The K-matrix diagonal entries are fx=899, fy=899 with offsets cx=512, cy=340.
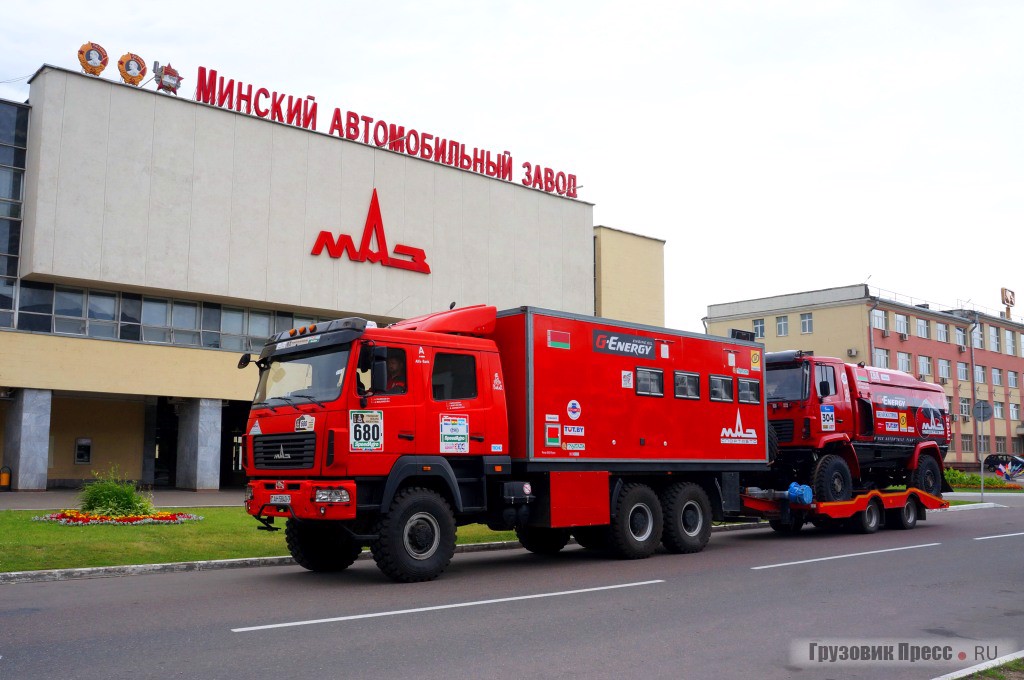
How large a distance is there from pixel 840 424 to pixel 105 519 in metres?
14.5

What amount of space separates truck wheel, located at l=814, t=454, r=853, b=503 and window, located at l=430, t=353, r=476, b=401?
8.62 metres

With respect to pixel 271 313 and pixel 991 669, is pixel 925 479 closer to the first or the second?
pixel 991 669

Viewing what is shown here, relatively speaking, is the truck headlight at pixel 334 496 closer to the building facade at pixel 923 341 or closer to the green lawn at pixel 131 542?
the green lawn at pixel 131 542

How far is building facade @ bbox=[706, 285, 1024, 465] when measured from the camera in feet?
218

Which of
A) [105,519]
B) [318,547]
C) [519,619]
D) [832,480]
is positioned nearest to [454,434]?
[318,547]

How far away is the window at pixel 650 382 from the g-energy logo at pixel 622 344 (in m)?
0.29

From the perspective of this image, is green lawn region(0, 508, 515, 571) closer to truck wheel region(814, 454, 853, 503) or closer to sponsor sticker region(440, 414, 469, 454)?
sponsor sticker region(440, 414, 469, 454)

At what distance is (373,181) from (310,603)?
2900cm

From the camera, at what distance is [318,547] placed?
12609mm

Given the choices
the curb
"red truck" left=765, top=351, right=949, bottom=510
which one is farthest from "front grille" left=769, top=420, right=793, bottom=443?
the curb

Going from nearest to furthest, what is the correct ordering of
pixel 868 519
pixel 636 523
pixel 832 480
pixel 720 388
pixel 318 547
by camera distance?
pixel 318 547
pixel 636 523
pixel 720 388
pixel 832 480
pixel 868 519

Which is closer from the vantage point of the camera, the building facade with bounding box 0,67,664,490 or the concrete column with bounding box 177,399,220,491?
the building facade with bounding box 0,67,664,490

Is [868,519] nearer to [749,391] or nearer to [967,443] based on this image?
[749,391]

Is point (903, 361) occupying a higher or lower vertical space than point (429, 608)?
higher
